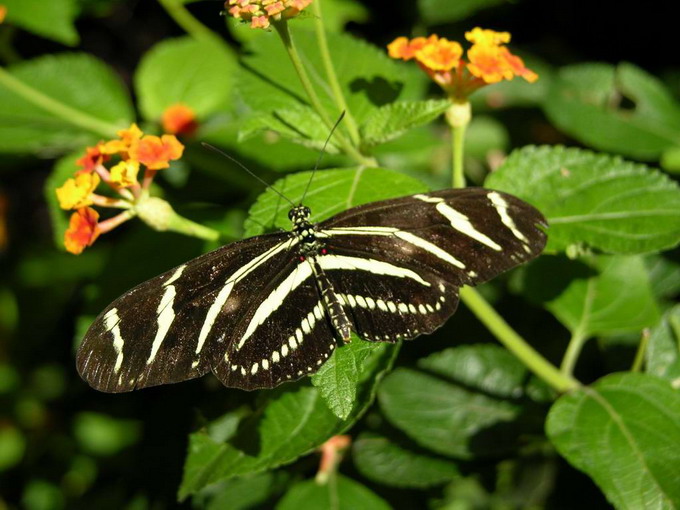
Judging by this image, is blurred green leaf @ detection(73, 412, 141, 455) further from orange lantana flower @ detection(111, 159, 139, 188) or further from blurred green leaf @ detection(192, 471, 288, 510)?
orange lantana flower @ detection(111, 159, 139, 188)

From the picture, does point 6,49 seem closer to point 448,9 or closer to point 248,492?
point 448,9

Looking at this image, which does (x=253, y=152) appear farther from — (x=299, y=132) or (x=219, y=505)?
(x=219, y=505)

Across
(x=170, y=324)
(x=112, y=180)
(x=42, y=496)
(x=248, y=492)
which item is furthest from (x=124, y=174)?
(x=42, y=496)

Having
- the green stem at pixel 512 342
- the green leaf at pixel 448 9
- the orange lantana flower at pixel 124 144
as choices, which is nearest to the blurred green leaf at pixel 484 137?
the green leaf at pixel 448 9

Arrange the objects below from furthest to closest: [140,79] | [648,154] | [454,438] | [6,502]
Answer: [6,502] → [140,79] → [648,154] → [454,438]

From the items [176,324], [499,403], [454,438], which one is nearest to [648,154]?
[499,403]

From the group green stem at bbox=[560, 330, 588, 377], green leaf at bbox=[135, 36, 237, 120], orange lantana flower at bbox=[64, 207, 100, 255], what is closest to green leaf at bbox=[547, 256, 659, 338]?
green stem at bbox=[560, 330, 588, 377]
